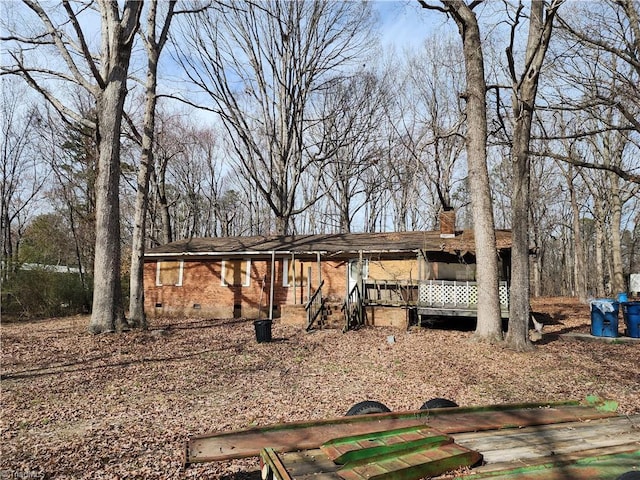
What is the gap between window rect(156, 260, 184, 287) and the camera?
19.8 m

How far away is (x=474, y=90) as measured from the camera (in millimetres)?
10789

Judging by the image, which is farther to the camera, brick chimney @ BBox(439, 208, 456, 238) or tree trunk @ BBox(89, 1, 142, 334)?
brick chimney @ BBox(439, 208, 456, 238)

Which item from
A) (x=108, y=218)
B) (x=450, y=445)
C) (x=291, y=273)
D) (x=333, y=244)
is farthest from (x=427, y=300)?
(x=450, y=445)

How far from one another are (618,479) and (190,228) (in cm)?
3814

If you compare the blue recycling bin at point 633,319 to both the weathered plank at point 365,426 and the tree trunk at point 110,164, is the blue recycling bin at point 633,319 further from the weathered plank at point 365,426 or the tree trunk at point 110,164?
the tree trunk at point 110,164

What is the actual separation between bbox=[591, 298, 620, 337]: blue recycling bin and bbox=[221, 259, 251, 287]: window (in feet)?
43.4

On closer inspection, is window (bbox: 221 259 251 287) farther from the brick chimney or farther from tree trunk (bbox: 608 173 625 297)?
tree trunk (bbox: 608 173 625 297)

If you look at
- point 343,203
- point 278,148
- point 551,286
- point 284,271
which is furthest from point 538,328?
point 551,286

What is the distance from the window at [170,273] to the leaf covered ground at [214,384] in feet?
26.1

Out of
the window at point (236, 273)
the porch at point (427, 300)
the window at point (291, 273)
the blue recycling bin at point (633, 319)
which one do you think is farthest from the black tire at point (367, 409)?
the window at point (236, 273)

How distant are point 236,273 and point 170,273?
3595 millimetres

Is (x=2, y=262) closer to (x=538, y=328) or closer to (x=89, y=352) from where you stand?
(x=89, y=352)

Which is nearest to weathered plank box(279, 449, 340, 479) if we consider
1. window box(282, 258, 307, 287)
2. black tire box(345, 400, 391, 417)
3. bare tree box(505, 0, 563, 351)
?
black tire box(345, 400, 391, 417)

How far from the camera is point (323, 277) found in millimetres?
17719
